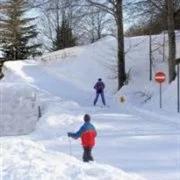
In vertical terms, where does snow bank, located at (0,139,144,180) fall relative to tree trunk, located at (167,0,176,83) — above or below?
below

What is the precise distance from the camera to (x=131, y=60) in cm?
4972

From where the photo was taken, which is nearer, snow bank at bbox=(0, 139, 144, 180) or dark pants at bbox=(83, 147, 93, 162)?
snow bank at bbox=(0, 139, 144, 180)

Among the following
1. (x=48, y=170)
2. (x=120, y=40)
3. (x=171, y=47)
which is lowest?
(x=48, y=170)

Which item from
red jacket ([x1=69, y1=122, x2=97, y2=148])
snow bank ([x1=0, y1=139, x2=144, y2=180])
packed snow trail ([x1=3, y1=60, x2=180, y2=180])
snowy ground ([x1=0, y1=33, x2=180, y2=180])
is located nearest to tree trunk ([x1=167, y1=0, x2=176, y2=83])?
snowy ground ([x1=0, y1=33, x2=180, y2=180])

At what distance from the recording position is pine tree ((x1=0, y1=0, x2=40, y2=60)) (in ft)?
261

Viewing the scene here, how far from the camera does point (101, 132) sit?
890 inches

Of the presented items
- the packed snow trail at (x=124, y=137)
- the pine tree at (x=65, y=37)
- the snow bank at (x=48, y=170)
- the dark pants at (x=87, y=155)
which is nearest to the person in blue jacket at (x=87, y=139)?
the dark pants at (x=87, y=155)

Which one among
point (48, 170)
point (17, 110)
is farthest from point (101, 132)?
point (17, 110)

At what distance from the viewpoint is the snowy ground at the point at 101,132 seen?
10422 millimetres

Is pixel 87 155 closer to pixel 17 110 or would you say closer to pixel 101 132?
pixel 101 132

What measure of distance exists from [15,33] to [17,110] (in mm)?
42661

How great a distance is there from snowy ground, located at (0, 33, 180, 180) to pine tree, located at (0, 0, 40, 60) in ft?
75.1

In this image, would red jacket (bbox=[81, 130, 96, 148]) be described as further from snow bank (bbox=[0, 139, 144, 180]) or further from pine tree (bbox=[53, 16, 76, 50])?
pine tree (bbox=[53, 16, 76, 50])

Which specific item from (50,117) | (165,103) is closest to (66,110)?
(50,117)
